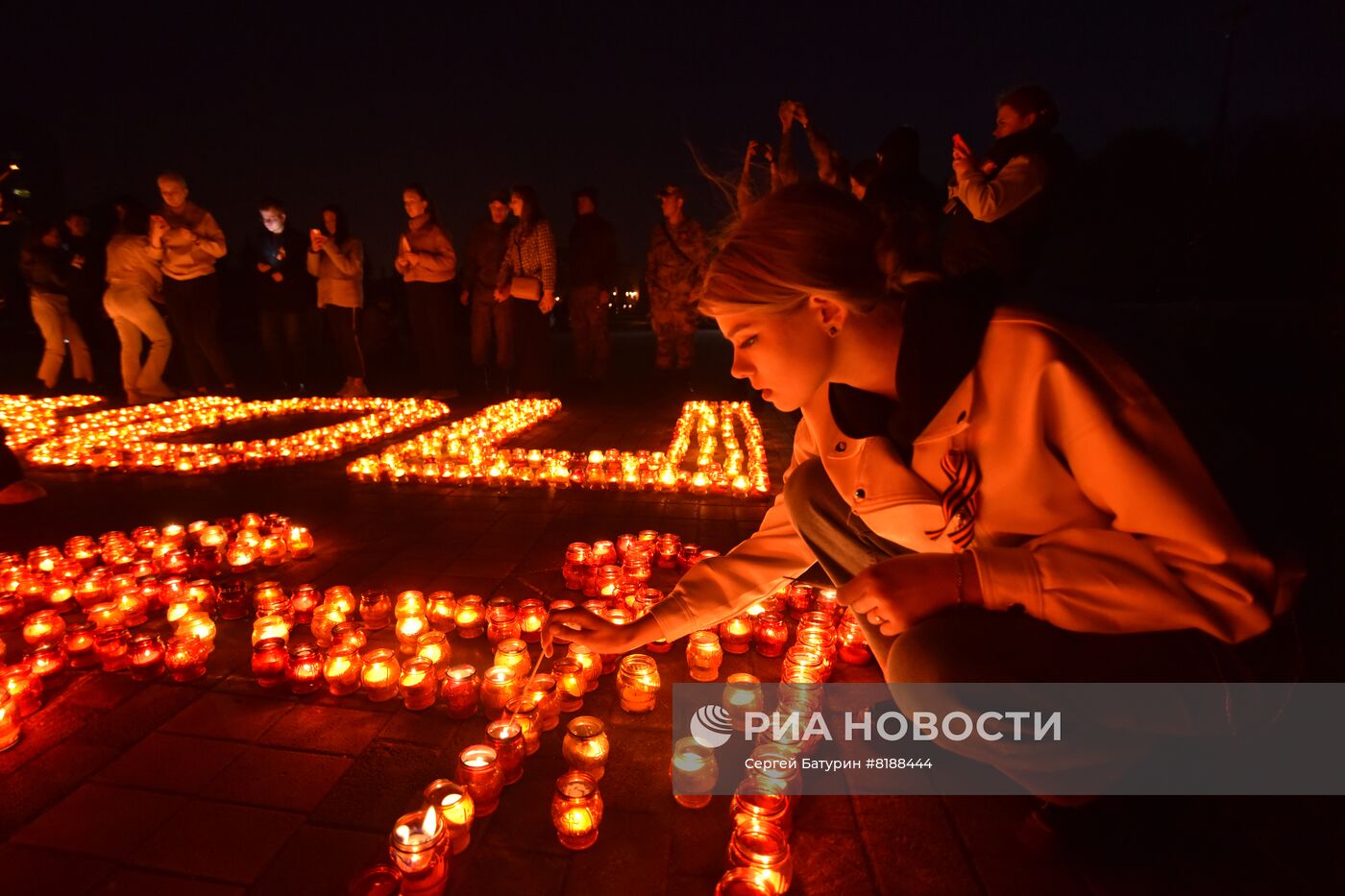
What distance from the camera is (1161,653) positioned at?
1.39 metres

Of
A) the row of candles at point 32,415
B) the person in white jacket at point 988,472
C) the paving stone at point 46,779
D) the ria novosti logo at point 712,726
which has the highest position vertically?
the person in white jacket at point 988,472

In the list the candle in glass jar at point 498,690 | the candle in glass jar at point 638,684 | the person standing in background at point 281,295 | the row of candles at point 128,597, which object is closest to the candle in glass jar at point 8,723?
the row of candles at point 128,597

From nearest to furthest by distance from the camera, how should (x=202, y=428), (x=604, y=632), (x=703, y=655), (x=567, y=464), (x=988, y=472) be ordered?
(x=988, y=472)
(x=604, y=632)
(x=703, y=655)
(x=567, y=464)
(x=202, y=428)

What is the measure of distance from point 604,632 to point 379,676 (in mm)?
818

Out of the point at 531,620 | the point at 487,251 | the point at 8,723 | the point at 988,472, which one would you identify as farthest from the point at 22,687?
the point at 487,251

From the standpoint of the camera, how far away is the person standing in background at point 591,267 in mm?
9234

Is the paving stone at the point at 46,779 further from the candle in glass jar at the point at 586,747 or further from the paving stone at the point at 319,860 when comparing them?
the candle in glass jar at the point at 586,747

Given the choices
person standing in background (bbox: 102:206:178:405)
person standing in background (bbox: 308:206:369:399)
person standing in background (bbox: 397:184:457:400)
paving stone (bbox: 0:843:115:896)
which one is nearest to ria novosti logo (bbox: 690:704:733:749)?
paving stone (bbox: 0:843:115:896)

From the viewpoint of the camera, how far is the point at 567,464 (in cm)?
511

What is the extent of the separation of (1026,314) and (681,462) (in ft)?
13.4

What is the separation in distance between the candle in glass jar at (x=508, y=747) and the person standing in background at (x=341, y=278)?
747 centimetres

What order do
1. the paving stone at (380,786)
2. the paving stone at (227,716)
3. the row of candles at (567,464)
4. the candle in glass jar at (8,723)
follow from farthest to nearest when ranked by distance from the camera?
the row of candles at (567,464)
the paving stone at (227,716)
the candle in glass jar at (8,723)
the paving stone at (380,786)

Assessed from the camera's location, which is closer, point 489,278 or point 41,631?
point 41,631

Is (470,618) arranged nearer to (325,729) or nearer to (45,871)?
(325,729)
